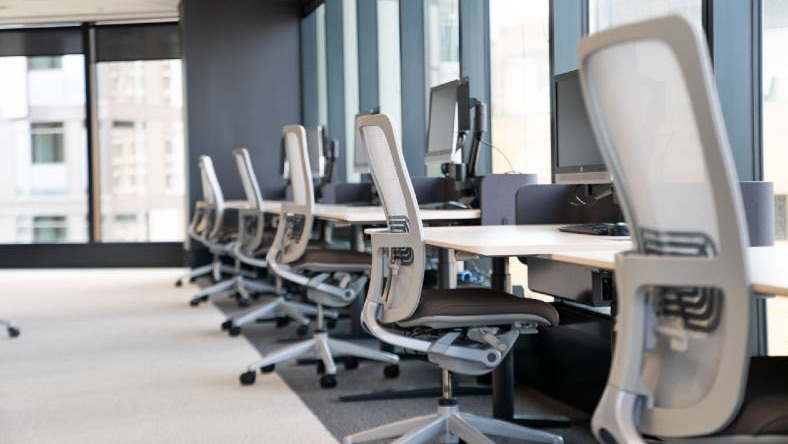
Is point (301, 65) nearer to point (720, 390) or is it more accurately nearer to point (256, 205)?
point (256, 205)

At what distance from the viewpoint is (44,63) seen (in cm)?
1316

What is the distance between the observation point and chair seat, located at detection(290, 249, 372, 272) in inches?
196

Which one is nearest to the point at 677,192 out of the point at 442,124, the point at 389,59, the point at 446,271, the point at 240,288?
the point at 446,271

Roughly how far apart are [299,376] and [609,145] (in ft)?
11.5

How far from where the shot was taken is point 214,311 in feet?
26.8

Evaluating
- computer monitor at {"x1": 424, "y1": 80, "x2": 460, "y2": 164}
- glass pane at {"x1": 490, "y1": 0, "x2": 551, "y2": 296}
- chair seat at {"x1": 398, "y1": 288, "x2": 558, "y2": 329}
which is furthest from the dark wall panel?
chair seat at {"x1": 398, "y1": 288, "x2": 558, "y2": 329}

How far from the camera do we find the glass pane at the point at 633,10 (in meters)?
3.83

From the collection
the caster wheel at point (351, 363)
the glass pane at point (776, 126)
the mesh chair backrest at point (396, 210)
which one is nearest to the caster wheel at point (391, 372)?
the caster wheel at point (351, 363)

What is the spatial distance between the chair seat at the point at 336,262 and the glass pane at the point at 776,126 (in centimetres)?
207

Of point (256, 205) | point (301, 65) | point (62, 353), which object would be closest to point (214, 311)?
point (256, 205)

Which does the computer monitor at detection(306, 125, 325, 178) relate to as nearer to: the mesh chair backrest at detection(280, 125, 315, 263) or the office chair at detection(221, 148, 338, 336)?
the office chair at detection(221, 148, 338, 336)

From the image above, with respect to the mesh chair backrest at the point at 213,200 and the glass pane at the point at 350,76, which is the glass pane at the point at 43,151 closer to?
the mesh chair backrest at the point at 213,200

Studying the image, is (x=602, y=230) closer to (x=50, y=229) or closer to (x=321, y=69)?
(x=321, y=69)

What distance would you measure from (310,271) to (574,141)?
6.19ft
